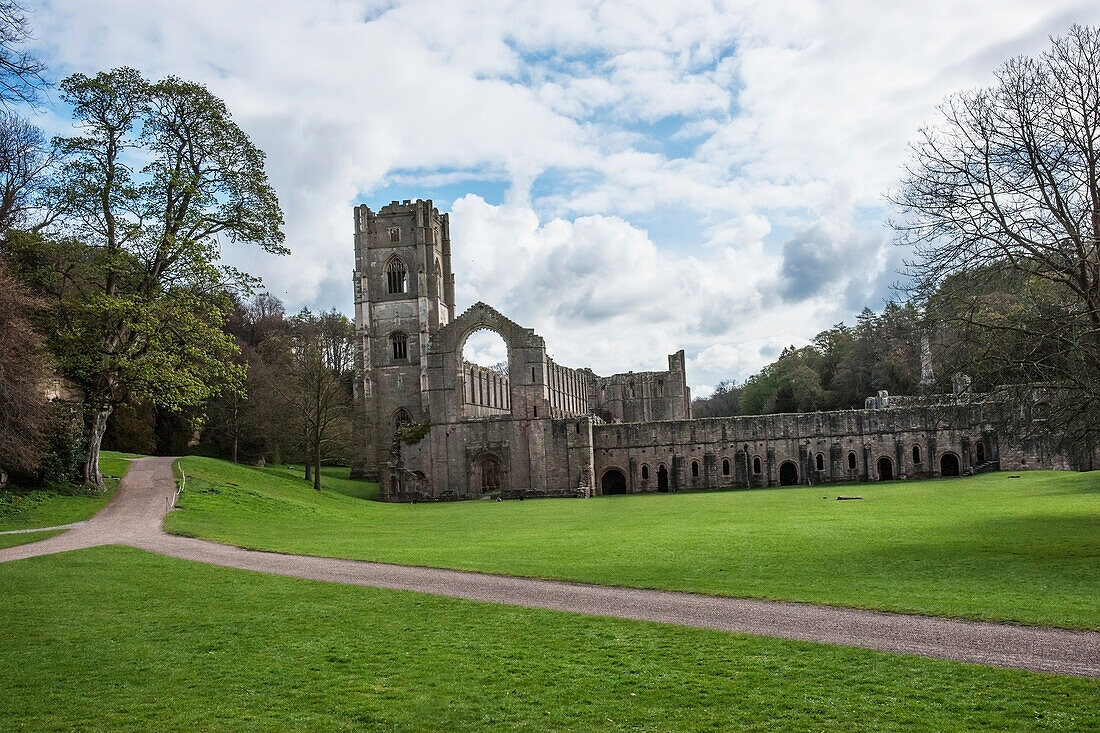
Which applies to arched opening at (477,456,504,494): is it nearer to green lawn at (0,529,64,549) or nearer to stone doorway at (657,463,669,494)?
stone doorway at (657,463,669,494)

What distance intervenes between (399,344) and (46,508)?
44.3m

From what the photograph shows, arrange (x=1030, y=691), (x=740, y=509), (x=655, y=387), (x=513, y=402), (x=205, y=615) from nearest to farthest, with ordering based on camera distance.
Answer: (x=1030, y=691) → (x=205, y=615) → (x=740, y=509) → (x=513, y=402) → (x=655, y=387)

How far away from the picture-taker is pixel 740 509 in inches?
1444

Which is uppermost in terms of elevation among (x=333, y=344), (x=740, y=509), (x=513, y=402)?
(x=333, y=344)

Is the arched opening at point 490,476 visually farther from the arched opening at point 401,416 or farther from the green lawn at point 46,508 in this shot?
the green lawn at point 46,508

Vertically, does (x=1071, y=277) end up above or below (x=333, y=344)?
below

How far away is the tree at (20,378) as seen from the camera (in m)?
24.8

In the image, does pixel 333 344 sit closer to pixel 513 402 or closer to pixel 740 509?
pixel 513 402

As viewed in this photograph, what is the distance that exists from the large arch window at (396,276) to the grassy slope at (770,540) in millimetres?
31433

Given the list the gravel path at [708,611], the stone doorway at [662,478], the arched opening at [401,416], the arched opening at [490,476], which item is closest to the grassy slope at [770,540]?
the gravel path at [708,611]

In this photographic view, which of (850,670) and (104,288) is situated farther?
(104,288)

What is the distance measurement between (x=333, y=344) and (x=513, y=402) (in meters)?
26.2

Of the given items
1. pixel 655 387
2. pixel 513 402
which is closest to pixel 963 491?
pixel 513 402

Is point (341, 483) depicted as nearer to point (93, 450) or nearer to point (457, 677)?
point (93, 450)
